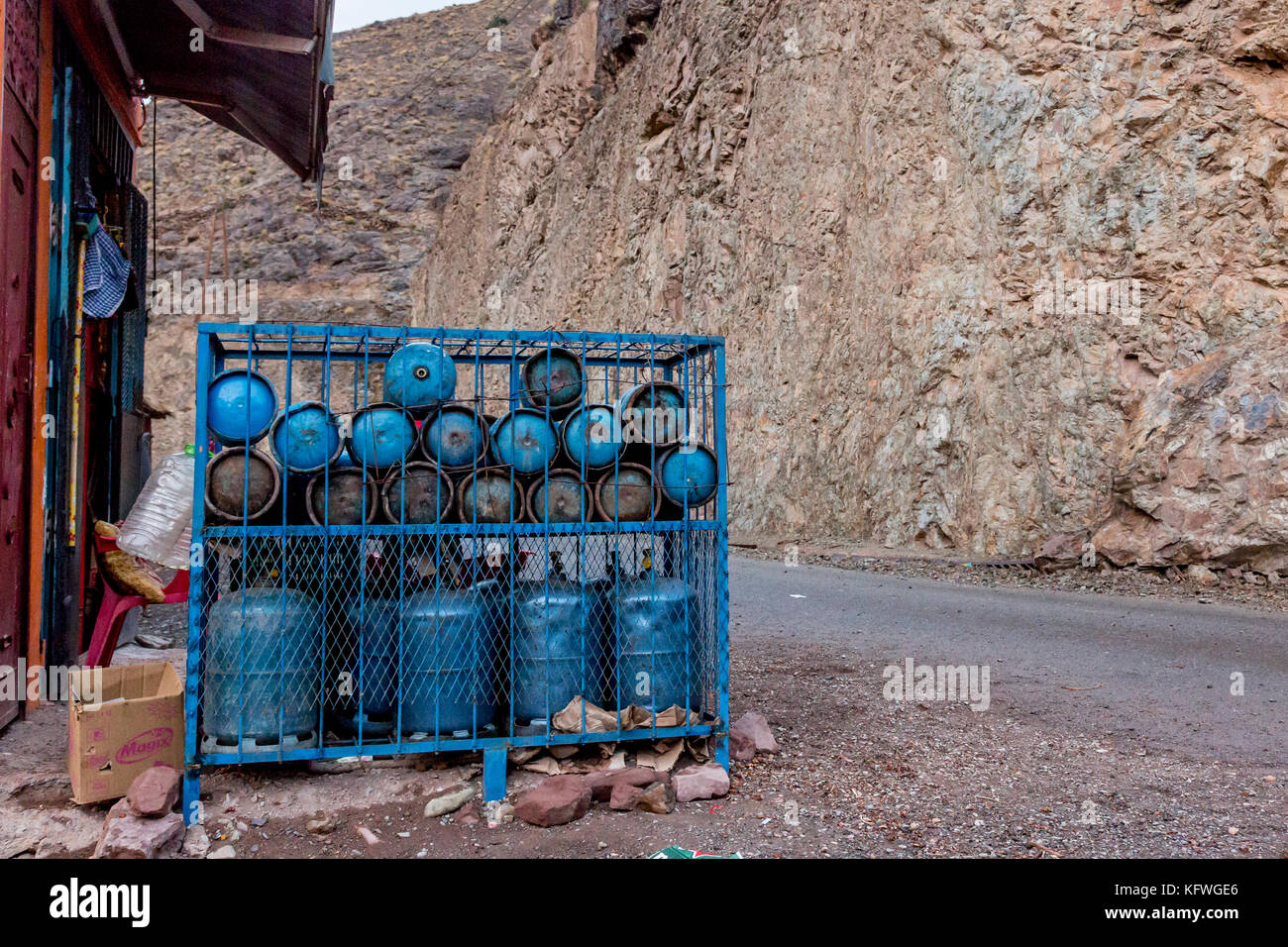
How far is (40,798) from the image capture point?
186 inches

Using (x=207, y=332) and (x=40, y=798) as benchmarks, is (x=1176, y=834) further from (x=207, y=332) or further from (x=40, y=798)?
(x=40, y=798)

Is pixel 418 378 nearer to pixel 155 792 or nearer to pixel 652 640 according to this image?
pixel 652 640

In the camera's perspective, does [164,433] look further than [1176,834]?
Yes

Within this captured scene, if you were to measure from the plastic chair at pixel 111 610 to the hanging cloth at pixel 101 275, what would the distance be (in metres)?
1.82

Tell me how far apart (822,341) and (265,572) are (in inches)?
589

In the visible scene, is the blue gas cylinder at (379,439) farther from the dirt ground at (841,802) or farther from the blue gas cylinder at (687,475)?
the dirt ground at (841,802)

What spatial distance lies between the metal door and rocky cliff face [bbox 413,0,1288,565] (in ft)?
37.6

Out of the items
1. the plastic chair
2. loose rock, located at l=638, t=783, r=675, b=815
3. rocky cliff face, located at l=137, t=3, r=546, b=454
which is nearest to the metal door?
the plastic chair

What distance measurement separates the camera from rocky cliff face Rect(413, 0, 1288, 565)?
41.1ft

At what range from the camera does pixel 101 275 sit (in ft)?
23.6

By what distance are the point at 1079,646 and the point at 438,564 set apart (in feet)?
19.6

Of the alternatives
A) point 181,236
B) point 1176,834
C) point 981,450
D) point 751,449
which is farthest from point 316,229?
point 1176,834

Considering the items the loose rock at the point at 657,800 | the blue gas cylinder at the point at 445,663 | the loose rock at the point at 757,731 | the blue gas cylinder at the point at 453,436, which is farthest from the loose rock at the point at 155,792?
the loose rock at the point at 757,731

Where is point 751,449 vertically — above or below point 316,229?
below
